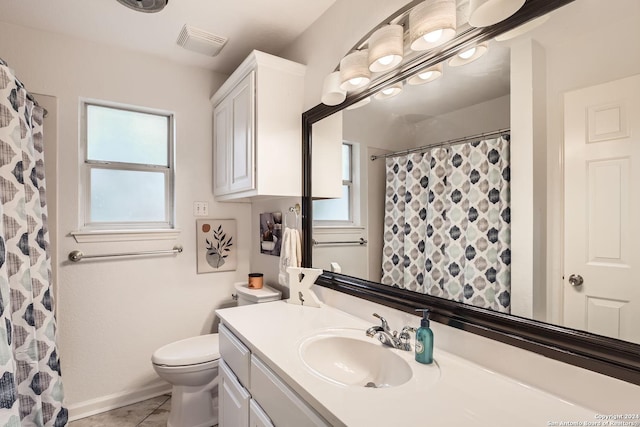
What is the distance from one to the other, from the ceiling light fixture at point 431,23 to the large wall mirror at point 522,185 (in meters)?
0.06

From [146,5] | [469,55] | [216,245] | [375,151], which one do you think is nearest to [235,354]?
[375,151]

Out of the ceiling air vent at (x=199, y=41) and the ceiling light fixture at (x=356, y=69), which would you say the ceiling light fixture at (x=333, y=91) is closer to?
the ceiling light fixture at (x=356, y=69)

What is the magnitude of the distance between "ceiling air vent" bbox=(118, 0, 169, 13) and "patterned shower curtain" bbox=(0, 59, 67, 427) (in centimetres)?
67

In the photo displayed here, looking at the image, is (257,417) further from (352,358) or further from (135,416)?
(135,416)

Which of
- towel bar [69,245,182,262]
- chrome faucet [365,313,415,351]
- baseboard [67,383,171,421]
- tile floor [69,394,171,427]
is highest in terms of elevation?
towel bar [69,245,182,262]

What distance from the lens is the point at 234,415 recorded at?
138 cm

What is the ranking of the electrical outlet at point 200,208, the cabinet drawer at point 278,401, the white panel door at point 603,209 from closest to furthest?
1. the white panel door at point 603,209
2. the cabinet drawer at point 278,401
3. the electrical outlet at point 200,208

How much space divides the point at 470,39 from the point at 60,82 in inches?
94.3

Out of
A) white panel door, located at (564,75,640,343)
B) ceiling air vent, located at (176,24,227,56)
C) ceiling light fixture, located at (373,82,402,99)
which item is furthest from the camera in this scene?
ceiling air vent, located at (176,24,227,56)

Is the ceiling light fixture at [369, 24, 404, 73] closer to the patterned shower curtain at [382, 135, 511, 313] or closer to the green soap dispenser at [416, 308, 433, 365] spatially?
the patterned shower curtain at [382, 135, 511, 313]

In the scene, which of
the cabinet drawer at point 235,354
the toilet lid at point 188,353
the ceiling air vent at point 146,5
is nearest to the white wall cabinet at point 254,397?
the cabinet drawer at point 235,354

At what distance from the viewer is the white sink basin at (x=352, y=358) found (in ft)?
3.65

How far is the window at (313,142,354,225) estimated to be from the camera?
157 centimetres

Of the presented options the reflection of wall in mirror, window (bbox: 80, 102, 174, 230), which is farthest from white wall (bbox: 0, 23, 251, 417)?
the reflection of wall in mirror
